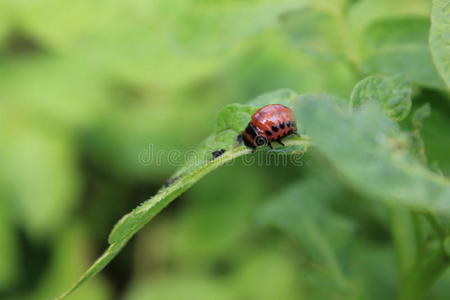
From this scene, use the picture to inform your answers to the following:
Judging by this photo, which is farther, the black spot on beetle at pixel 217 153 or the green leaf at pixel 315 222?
the green leaf at pixel 315 222

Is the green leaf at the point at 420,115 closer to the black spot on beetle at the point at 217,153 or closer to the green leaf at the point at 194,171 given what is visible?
the green leaf at the point at 194,171

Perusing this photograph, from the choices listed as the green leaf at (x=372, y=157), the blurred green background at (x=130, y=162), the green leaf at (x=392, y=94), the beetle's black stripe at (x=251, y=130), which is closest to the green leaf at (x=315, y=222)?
the blurred green background at (x=130, y=162)

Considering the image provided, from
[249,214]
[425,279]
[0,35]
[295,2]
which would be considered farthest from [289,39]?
[0,35]

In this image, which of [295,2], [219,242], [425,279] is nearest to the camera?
[425,279]

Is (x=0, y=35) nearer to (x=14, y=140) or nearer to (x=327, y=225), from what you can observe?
(x=14, y=140)

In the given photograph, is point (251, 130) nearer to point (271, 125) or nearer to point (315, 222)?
point (271, 125)

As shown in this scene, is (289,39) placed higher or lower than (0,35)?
lower
